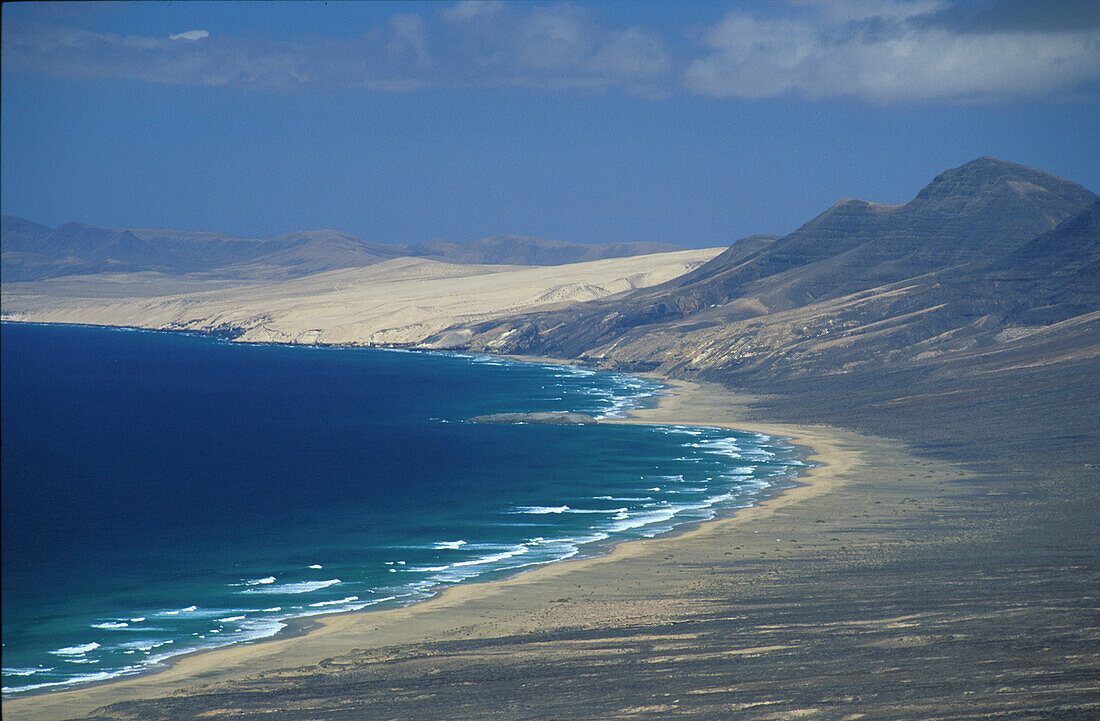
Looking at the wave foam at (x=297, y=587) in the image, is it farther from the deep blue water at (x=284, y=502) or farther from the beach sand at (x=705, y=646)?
the beach sand at (x=705, y=646)

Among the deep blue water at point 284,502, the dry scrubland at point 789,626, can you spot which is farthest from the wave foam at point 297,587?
the dry scrubland at point 789,626

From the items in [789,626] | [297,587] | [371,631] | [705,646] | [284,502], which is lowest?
[789,626]

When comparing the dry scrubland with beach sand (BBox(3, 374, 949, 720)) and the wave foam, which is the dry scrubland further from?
the wave foam

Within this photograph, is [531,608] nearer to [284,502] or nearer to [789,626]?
[789,626]

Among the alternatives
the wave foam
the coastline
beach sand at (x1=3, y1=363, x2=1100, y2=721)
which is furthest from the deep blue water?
beach sand at (x1=3, y1=363, x2=1100, y2=721)

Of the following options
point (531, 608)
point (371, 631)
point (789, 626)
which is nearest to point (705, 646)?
point (789, 626)
